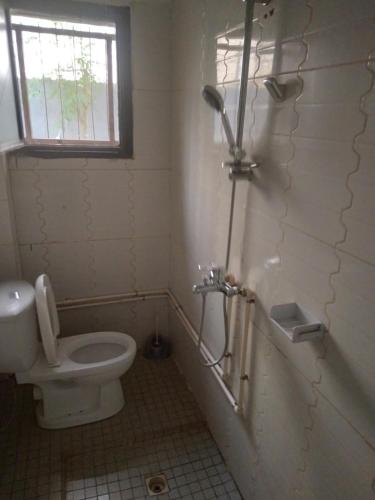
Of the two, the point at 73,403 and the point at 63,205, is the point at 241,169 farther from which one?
the point at 73,403

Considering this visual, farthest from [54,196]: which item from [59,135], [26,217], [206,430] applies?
[206,430]

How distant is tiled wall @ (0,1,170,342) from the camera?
191 centimetres

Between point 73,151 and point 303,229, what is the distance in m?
1.42

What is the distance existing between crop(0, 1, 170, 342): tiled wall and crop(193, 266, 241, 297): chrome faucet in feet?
2.68

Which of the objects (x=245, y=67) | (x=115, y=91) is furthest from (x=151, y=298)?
(x=245, y=67)

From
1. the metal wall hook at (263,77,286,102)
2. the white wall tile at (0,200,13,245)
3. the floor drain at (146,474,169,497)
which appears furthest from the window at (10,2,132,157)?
the floor drain at (146,474,169,497)

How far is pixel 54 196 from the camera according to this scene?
1.97 m

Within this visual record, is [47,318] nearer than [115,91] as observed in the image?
Yes

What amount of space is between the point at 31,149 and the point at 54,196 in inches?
10.4

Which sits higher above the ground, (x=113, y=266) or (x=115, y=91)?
(x=115, y=91)

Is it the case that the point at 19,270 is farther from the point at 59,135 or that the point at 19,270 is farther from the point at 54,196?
the point at 59,135

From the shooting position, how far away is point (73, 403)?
1871 mm

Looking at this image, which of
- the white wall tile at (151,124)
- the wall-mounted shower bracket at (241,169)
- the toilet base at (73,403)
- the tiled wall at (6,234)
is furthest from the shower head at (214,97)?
the toilet base at (73,403)

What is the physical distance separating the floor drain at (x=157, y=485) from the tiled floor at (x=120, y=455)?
0.8 inches
